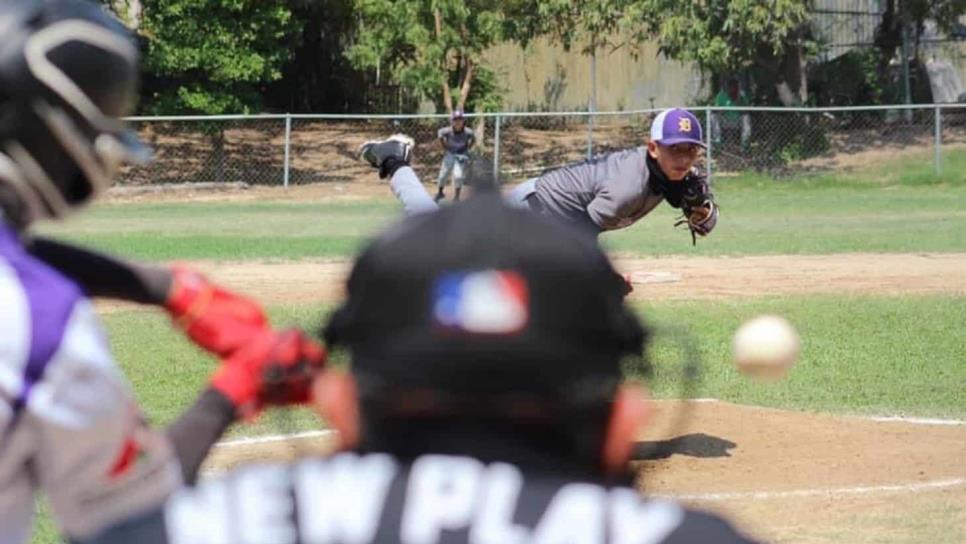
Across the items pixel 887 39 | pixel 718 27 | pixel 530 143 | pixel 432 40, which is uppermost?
pixel 718 27

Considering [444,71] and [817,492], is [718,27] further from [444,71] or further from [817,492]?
[817,492]

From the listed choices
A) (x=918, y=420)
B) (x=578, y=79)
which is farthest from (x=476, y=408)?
(x=578, y=79)

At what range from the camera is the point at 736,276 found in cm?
1759

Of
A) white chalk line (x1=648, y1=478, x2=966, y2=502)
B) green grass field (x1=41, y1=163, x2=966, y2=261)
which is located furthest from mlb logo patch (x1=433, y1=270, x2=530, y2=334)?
green grass field (x1=41, y1=163, x2=966, y2=261)

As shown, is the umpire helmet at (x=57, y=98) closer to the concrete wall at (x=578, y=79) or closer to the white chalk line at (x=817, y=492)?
the white chalk line at (x=817, y=492)

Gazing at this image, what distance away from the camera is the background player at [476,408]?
1923mm

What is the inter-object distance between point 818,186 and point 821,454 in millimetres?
23491

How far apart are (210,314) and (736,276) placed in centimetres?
1504

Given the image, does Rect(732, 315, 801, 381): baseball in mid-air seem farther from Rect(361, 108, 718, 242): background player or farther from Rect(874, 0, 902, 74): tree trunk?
Rect(874, 0, 902, 74): tree trunk

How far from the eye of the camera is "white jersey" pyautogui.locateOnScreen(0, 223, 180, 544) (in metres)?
2.24

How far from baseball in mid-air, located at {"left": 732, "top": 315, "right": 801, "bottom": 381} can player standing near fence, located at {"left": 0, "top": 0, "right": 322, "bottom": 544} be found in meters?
1.76

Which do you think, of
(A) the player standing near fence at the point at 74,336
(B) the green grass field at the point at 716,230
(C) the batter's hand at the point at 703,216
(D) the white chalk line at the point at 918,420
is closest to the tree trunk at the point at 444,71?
(B) the green grass field at the point at 716,230

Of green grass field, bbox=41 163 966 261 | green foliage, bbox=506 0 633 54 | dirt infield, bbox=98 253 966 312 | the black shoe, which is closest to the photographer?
the black shoe

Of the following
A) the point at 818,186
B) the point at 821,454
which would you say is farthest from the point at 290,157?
the point at 821,454
